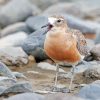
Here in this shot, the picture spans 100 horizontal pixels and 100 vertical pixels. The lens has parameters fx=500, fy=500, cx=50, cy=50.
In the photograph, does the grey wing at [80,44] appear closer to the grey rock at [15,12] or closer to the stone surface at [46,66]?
the stone surface at [46,66]

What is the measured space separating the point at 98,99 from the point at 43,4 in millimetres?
12688

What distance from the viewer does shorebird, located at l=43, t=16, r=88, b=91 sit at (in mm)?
7441

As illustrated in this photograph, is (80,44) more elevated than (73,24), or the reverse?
(73,24)

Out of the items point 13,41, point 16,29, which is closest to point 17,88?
point 13,41

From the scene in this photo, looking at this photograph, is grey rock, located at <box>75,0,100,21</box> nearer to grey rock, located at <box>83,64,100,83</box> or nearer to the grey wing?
grey rock, located at <box>83,64,100,83</box>

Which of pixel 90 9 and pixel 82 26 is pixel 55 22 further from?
pixel 90 9

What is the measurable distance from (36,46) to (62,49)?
9.57 ft

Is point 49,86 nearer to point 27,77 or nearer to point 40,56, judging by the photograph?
point 27,77

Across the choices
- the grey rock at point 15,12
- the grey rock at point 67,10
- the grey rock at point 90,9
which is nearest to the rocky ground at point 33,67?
the grey rock at point 15,12

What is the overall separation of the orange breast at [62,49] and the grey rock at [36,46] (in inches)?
102

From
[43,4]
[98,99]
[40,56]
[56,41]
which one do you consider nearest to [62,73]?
[40,56]

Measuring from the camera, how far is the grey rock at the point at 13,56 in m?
9.95

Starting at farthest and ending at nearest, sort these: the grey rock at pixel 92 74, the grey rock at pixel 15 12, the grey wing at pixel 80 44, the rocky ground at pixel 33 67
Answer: the grey rock at pixel 15 12, the grey rock at pixel 92 74, the grey wing at pixel 80 44, the rocky ground at pixel 33 67

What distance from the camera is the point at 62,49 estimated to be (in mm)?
7613
